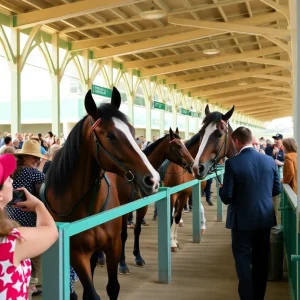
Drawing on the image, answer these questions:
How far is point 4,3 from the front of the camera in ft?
40.0

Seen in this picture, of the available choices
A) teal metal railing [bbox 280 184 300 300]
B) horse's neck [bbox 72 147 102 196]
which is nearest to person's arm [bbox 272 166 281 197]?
teal metal railing [bbox 280 184 300 300]

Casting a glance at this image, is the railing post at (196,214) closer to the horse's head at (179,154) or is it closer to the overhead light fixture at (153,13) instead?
the horse's head at (179,154)

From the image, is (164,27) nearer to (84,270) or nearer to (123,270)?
(123,270)

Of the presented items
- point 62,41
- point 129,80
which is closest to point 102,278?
point 62,41

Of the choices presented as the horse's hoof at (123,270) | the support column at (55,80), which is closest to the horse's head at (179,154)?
the horse's hoof at (123,270)

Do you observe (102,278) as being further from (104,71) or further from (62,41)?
(104,71)

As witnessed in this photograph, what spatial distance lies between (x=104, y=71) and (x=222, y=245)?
42.2 ft

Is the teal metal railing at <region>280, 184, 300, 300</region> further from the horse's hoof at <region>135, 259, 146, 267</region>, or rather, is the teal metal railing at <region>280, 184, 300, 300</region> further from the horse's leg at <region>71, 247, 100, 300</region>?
the horse's hoof at <region>135, 259, 146, 267</region>

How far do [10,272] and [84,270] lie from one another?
165 cm

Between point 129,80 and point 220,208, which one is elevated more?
point 129,80

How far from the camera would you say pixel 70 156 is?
326 cm

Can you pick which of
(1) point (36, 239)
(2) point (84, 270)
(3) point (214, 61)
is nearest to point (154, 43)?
(3) point (214, 61)

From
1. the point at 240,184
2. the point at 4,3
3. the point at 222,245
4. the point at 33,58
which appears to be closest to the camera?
the point at 240,184

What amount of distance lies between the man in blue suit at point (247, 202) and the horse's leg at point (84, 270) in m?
1.24
